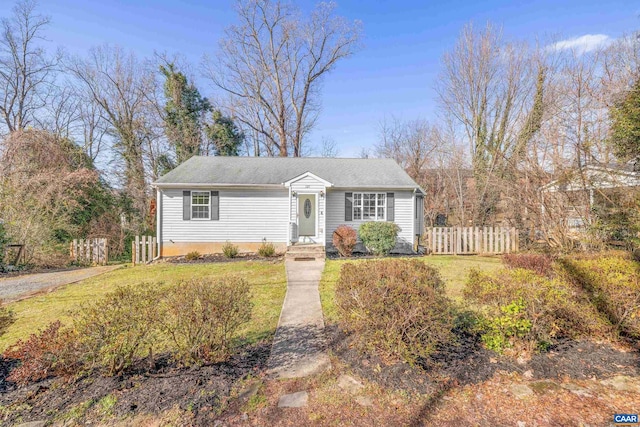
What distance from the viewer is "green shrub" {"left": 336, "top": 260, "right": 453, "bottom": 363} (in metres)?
2.93

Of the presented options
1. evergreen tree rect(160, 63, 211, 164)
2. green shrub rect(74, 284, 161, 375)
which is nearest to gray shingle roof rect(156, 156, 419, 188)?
evergreen tree rect(160, 63, 211, 164)

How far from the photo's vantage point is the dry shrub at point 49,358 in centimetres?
270

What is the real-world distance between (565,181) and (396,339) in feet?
30.2

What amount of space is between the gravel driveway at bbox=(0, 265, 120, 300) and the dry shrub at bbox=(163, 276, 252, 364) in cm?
647

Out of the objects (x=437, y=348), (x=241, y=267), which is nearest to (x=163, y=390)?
(x=437, y=348)

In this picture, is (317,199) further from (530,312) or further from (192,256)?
(530,312)

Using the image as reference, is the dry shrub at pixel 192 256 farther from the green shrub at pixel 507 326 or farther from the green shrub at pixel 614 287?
the green shrub at pixel 614 287

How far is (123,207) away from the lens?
17.4m

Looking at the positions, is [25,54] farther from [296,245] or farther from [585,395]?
[585,395]

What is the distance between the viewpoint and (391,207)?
12.5 metres

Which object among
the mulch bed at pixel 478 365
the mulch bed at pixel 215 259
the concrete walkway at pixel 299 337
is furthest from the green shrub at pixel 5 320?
the mulch bed at pixel 215 259

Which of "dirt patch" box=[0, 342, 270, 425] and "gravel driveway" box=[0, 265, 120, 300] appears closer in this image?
"dirt patch" box=[0, 342, 270, 425]

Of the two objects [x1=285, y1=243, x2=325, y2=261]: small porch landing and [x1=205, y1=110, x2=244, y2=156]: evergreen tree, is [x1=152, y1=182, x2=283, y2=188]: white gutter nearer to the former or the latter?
[x1=285, y1=243, x2=325, y2=261]: small porch landing

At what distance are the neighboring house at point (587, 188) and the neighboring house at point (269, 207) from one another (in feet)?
16.1
